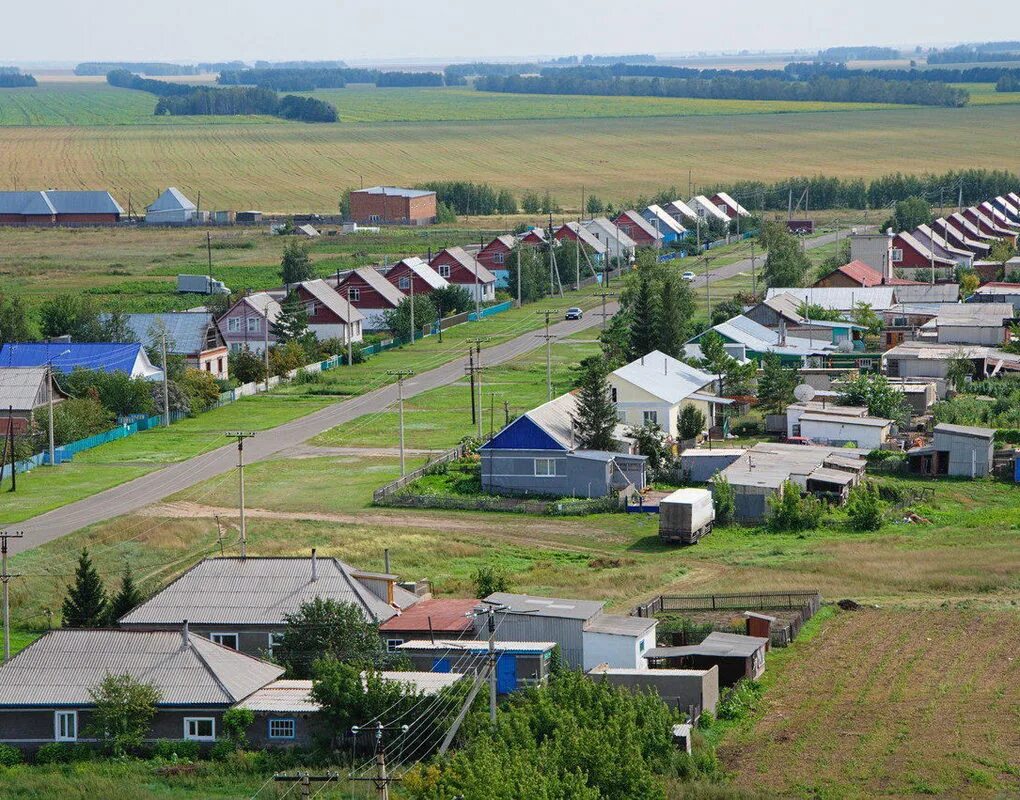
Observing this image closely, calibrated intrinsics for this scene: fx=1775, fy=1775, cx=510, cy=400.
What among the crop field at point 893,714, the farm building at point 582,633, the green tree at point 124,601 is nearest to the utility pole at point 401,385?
the green tree at point 124,601

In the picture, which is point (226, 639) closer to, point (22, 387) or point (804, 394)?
point (22, 387)

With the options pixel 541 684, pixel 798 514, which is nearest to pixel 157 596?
pixel 541 684

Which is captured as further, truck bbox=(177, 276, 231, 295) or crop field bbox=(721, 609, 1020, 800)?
truck bbox=(177, 276, 231, 295)

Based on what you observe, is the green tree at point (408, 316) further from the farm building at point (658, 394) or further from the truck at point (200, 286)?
the farm building at point (658, 394)

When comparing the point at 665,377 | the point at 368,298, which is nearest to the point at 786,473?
the point at 665,377

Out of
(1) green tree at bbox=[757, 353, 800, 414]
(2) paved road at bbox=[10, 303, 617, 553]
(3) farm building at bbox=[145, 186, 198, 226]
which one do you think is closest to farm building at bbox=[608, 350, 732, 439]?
(1) green tree at bbox=[757, 353, 800, 414]

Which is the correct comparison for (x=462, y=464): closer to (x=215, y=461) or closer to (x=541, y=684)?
(x=215, y=461)

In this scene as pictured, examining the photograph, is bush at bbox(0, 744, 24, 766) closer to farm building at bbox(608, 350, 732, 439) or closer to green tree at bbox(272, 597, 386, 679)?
green tree at bbox(272, 597, 386, 679)
